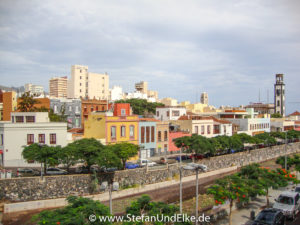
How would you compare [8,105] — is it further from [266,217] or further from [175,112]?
[266,217]

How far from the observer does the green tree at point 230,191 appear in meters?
23.1

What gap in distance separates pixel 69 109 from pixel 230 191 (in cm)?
5052

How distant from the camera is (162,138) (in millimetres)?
55094

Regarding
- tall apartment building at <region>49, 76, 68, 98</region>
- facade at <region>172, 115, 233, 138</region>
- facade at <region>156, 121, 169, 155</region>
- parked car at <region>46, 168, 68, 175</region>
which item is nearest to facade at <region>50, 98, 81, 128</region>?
facade at <region>156, 121, 169, 155</region>

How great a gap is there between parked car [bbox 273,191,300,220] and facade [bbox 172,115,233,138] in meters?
34.1

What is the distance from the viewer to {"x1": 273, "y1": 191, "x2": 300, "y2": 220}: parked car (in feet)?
80.4

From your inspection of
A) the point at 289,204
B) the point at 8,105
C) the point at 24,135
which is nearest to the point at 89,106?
→ the point at 8,105

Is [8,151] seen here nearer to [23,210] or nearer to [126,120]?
[23,210]

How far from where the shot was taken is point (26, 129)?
4156cm

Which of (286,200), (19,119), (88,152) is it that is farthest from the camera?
(19,119)

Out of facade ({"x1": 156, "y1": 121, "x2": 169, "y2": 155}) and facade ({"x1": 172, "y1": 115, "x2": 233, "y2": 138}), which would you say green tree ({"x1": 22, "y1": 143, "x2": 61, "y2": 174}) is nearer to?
facade ({"x1": 156, "y1": 121, "x2": 169, "y2": 155})

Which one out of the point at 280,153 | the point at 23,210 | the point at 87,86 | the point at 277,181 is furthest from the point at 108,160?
the point at 87,86

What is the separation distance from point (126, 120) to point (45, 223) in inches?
1399

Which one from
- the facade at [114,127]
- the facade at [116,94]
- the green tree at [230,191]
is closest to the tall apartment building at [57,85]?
the facade at [116,94]
